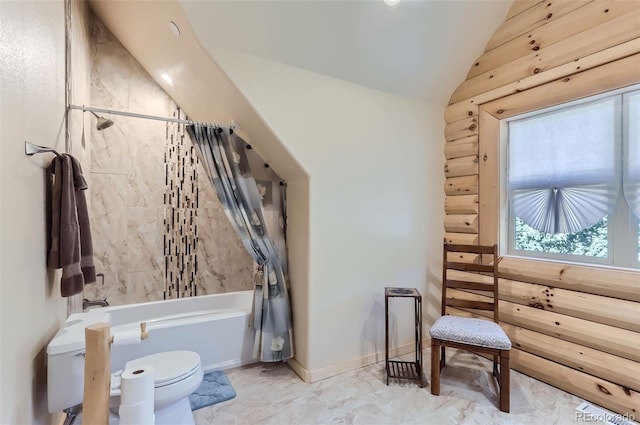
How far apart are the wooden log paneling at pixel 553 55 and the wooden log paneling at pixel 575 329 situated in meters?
1.87

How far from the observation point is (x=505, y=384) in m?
1.96

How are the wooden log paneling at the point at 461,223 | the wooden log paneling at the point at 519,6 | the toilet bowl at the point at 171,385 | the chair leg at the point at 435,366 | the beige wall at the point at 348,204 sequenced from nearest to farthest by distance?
the toilet bowl at the point at 171,385
the chair leg at the point at 435,366
the beige wall at the point at 348,204
the wooden log paneling at the point at 519,6
the wooden log paneling at the point at 461,223

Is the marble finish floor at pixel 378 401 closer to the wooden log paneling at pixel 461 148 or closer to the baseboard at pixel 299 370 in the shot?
the baseboard at pixel 299 370

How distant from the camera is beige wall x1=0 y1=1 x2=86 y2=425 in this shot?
3.49ft

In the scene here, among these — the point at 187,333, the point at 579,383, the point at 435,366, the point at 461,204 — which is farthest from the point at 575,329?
the point at 187,333

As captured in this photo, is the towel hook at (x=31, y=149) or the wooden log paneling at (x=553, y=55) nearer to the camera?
the towel hook at (x=31, y=149)

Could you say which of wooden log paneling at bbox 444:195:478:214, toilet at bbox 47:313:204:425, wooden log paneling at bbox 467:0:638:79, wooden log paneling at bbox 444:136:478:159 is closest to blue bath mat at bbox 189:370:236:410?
toilet at bbox 47:313:204:425

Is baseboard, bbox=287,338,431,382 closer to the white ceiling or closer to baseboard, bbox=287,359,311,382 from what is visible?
baseboard, bbox=287,359,311,382

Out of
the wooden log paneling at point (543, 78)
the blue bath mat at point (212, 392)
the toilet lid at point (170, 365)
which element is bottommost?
the blue bath mat at point (212, 392)

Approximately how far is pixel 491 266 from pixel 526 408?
3.14ft

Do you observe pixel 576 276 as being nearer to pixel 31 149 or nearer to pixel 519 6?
pixel 519 6

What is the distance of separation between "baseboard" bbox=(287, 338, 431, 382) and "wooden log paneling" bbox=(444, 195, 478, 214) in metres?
1.37

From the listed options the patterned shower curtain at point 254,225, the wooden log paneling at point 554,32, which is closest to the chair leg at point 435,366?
the patterned shower curtain at point 254,225

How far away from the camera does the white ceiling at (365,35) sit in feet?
6.38
